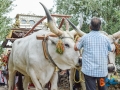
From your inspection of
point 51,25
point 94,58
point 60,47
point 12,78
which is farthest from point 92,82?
point 12,78

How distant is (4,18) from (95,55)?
32.3 feet

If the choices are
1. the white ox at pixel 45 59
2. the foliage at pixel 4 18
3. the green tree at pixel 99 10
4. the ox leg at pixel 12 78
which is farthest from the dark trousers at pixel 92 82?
the foliage at pixel 4 18

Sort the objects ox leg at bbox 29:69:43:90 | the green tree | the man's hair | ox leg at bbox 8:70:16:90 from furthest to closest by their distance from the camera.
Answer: the green tree, ox leg at bbox 8:70:16:90, ox leg at bbox 29:69:43:90, the man's hair

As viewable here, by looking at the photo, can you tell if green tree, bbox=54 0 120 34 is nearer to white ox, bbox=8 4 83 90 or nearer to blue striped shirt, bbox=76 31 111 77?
white ox, bbox=8 4 83 90

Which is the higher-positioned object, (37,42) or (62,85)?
(37,42)

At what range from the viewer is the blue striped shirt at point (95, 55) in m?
4.76

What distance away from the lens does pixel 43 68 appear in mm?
6934

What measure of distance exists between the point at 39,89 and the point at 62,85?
24.2ft

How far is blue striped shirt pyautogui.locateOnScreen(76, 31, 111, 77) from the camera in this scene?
476 centimetres

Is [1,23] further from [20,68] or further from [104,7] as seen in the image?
[20,68]

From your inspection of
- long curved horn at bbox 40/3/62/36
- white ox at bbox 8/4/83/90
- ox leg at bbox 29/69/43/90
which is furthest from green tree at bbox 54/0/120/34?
ox leg at bbox 29/69/43/90

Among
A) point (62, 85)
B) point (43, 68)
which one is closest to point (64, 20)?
point (43, 68)

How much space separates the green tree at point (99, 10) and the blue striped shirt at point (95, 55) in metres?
7.17

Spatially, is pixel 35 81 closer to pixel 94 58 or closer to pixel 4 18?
pixel 94 58
